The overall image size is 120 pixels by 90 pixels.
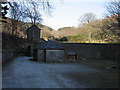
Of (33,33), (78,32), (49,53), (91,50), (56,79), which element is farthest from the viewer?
(78,32)

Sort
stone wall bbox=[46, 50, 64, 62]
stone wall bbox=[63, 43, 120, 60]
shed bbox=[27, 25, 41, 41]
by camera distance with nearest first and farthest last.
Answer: stone wall bbox=[46, 50, 64, 62]
stone wall bbox=[63, 43, 120, 60]
shed bbox=[27, 25, 41, 41]

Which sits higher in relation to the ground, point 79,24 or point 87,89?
point 79,24

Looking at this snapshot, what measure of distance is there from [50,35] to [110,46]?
2496 cm

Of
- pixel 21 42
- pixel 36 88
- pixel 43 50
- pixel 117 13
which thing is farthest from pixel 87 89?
pixel 21 42

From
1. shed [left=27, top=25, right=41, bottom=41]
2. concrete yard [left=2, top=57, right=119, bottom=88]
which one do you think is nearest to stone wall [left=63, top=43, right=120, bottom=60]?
shed [left=27, top=25, right=41, bottom=41]

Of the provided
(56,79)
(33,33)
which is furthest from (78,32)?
(56,79)

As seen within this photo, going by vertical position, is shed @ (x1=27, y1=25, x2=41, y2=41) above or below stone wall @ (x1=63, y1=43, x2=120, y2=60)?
above

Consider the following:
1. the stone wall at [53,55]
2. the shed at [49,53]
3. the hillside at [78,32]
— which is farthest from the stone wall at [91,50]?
the stone wall at [53,55]

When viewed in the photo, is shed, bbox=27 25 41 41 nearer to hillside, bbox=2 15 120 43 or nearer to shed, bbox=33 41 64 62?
hillside, bbox=2 15 120 43

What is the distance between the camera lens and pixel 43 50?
87.9 ft

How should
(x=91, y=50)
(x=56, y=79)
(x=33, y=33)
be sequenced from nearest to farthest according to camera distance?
(x=56, y=79)
(x=91, y=50)
(x=33, y=33)

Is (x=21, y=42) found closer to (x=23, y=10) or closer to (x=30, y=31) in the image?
(x=30, y=31)

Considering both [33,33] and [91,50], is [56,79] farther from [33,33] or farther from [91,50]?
[33,33]

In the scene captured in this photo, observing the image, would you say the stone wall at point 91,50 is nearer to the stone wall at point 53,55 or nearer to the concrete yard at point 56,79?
the stone wall at point 53,55
